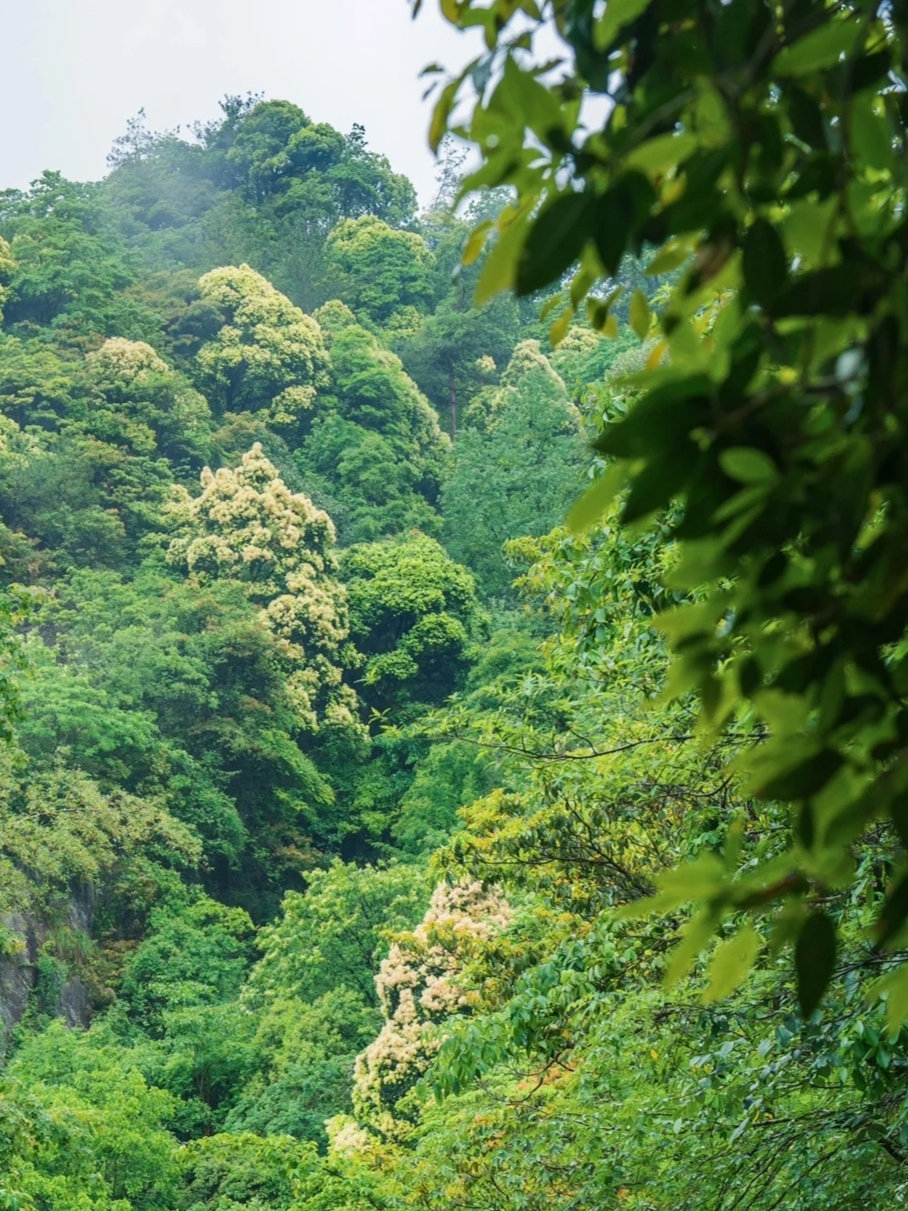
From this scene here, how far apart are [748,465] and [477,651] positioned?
19.7 m

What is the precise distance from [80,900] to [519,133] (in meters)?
14.7

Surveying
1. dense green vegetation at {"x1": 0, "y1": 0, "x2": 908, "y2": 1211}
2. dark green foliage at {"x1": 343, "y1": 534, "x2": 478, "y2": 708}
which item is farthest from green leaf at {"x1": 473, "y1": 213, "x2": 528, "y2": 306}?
dark green foliage at {"x1": 343, "y1": 534, "x2": 478, "y2": 708}

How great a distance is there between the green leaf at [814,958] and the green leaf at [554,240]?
0.32m

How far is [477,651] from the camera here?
20250 mm

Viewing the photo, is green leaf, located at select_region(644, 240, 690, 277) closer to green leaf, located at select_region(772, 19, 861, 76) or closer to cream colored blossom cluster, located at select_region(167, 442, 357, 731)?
green leaf, located at select_region(772, 19, 861, 76)

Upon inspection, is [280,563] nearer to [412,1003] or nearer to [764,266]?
[412,1003]

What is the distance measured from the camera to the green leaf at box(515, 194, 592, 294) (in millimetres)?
627

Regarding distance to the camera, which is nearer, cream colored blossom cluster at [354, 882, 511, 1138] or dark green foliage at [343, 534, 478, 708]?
cream colored blossom cluster at [354, 882, 511, 1138]

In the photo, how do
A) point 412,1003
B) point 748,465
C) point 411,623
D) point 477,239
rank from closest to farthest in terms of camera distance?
point 748,465
point 477,239
point 412,1003
point 411,623

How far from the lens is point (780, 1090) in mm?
3344

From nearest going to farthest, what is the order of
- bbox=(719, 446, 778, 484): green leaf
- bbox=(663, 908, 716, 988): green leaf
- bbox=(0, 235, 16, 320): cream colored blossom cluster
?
1. bbox=(719, 446, 778, 484): green leaf
2. bbox=(663, 908, 716, 988): green leaf
3. bbox=(0, 235, 16, 320): cream colored blossom cluster

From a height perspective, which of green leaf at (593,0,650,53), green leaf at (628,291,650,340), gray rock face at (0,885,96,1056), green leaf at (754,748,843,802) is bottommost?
green leaf at (754,748,843,802)

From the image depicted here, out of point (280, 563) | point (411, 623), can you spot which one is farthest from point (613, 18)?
point (411, 623)

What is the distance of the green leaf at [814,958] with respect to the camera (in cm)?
66
